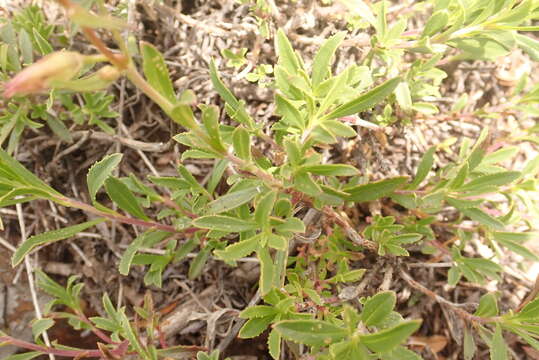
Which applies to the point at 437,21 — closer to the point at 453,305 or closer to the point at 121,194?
the point at 453,305

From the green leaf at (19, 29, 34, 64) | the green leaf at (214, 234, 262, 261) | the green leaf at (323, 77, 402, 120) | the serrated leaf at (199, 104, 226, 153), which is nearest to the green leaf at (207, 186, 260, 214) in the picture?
the green leaf at (214, 234, 262, 261)

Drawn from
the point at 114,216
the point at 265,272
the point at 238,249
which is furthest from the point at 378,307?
the point at 114,216

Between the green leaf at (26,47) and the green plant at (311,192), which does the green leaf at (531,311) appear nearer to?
the green plant at (311,192)

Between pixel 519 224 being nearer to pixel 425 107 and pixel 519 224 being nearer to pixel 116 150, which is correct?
pixel 425 107

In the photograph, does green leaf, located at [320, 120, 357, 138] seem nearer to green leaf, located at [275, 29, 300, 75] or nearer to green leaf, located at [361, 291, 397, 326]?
green leaf, located at [275, 29, 300, 75]

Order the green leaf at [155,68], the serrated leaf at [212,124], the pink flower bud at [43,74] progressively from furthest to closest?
the serrated leaf at [212,124]
the green leaf at [155,68]
the pink flower bud at [43,74]

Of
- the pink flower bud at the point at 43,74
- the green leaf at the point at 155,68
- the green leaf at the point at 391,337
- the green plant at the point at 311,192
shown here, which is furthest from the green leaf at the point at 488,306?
the pink flower bud at the point at 43,74
